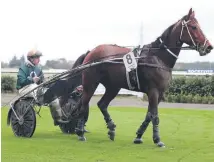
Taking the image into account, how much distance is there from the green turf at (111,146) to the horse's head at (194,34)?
1712 millimetres

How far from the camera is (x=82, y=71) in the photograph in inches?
372

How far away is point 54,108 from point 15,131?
0.90 m

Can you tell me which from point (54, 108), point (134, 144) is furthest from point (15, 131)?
point (134, 144)

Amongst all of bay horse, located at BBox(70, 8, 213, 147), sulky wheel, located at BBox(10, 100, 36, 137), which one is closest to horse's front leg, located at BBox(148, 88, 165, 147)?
bay horse, located at BBox(70, 8, 213, 147)

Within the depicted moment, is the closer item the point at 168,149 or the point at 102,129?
the point at 168,149

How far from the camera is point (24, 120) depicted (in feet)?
31.4

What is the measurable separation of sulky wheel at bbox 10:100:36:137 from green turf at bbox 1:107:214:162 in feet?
0.54

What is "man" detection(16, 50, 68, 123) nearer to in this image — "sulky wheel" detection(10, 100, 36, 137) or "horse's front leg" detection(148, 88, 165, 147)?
"sulky wheel" detection(10, 100, 36, 137)

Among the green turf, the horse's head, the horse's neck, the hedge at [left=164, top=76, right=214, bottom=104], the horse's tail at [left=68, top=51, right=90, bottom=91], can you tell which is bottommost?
the hedge at [left=164, top=76, right=214, bottom=104]

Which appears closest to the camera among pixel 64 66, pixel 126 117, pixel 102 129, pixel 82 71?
pixel 82 71

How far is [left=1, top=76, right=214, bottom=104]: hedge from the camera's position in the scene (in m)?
21.9

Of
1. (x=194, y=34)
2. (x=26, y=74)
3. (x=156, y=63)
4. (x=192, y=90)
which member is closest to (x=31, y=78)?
(x=26, y=74)

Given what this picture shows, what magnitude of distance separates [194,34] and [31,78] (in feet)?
11.6

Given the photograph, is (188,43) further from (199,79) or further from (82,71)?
(199,79)
